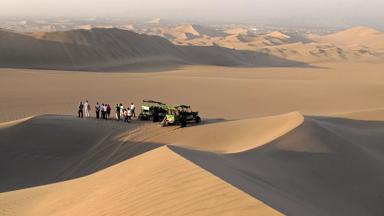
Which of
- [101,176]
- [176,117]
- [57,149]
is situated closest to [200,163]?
[101,176]

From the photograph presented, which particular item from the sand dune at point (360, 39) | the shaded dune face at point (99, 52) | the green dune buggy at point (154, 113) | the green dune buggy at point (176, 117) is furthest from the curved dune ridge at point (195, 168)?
the sand dune at point (360, 39)

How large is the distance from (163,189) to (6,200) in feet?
15.0

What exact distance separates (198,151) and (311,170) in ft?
8.10

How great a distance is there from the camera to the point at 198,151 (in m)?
11.0

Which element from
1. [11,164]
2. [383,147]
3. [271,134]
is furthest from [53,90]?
[383,147]

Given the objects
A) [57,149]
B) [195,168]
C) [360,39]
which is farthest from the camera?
[360,39]

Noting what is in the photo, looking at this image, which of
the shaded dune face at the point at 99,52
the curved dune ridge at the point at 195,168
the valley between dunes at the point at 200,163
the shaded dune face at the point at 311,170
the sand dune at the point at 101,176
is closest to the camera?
the sand dune at the point at 101,176

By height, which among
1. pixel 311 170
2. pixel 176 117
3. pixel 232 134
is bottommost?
pixel 232 134

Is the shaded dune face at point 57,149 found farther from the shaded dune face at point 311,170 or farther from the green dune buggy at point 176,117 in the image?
the shaded dune face at point 311,170

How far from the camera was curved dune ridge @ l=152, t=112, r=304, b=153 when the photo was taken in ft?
44.1

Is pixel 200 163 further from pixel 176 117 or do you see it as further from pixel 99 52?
pixel 99 52

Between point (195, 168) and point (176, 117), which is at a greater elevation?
point (195, 168)

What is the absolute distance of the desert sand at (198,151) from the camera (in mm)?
7551

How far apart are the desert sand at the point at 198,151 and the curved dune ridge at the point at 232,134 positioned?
57 mm
